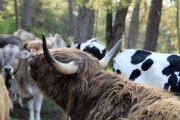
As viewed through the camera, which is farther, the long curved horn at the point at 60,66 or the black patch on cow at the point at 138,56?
the black patch on cow at the point at 138,56

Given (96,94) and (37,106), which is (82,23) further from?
(96,94)

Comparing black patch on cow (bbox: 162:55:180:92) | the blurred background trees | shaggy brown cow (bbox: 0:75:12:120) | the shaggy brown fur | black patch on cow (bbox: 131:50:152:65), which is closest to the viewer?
the shaggy brown fur

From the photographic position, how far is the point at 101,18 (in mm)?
48344

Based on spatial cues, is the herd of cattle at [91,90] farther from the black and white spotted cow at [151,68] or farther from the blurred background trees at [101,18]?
the blurred background trees at [101,18]

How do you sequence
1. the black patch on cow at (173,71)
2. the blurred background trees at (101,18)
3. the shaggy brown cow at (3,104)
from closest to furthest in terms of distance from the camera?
1. the shaggy brown cow at (3,104)
2. the black patch on cow at (173,71)
3. the blurred background trees at (101,18)

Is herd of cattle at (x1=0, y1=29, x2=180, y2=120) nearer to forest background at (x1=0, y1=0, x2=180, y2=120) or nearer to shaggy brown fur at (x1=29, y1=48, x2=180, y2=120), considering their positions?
shaggy brown fur at (x1=29, y1=48, x2=180, y2=120)

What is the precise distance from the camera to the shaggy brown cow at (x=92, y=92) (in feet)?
8.59

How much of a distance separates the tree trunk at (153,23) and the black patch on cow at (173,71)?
4738mm

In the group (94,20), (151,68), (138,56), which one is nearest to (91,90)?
(151,68)

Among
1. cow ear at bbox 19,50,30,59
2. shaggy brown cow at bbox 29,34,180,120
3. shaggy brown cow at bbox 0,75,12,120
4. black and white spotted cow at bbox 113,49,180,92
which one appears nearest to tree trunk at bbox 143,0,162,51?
black and white spotted cow at bbox 113,49,180,92

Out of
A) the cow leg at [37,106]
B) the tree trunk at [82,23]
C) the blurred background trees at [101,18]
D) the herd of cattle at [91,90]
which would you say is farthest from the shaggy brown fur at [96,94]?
the tree trunk at [82,23]

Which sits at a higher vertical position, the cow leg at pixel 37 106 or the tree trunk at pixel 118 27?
the tree trunk at pixel 118 27

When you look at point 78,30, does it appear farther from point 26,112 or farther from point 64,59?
point 64,59

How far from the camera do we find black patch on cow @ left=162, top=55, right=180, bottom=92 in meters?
6.36
